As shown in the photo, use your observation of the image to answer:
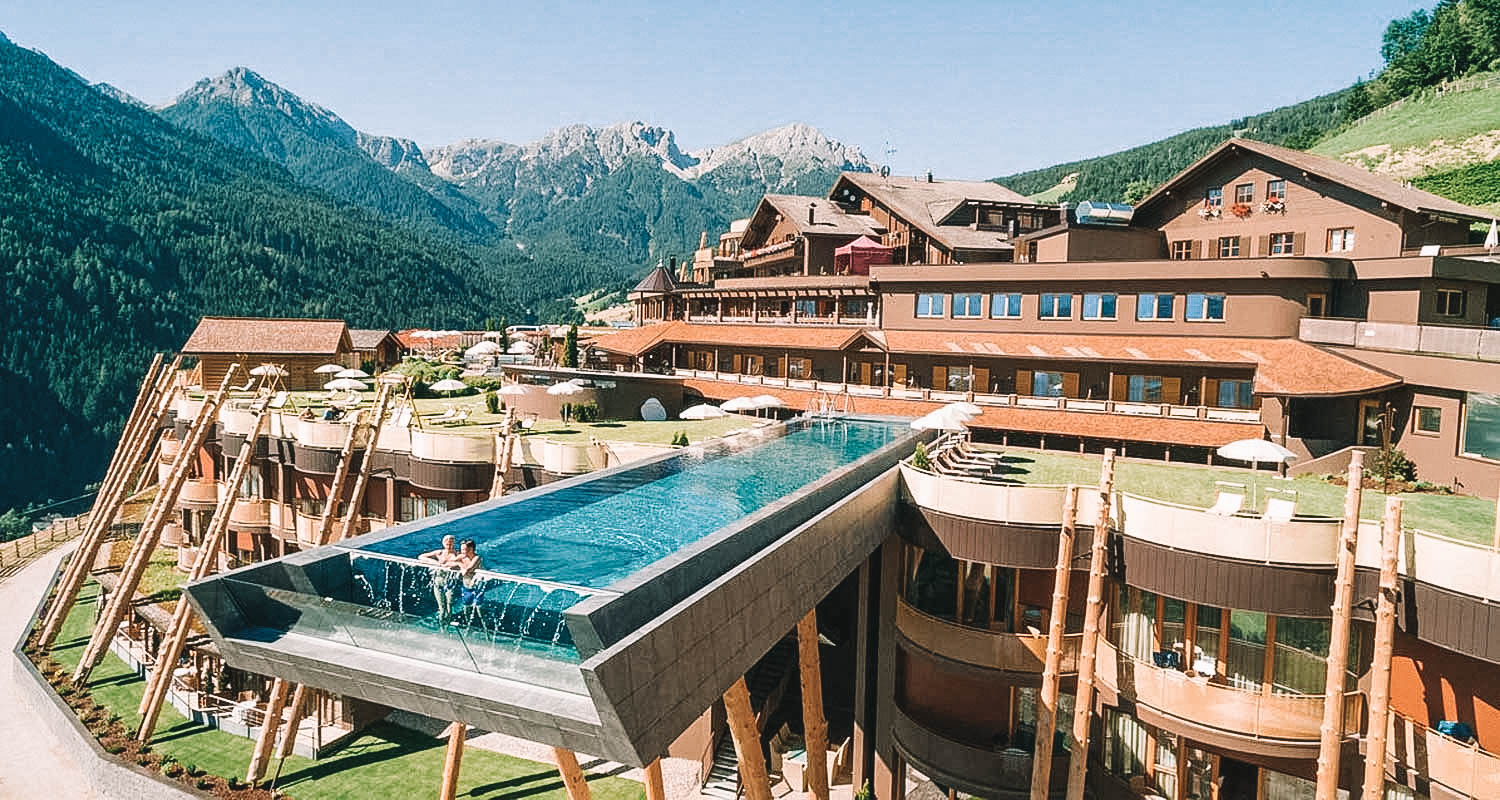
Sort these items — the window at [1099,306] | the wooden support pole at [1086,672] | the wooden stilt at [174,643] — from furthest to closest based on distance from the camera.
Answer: the window at [1099,306] < the wooden stilt at [174,643] < the wooden support pole at [1086,672]

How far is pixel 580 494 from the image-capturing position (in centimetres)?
1833

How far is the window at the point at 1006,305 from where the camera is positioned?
37.7m

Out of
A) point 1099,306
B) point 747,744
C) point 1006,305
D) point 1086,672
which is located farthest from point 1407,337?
point 747,744

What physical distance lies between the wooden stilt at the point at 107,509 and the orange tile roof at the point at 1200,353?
115ft

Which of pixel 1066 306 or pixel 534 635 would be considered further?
pixel 1066 306

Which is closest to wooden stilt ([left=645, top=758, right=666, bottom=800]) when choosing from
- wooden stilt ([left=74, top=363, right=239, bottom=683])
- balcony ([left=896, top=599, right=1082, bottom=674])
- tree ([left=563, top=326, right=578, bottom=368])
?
balcony ([left=896, top=599, right=1082, bottom=674])

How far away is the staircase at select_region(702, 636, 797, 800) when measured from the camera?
23703 mm

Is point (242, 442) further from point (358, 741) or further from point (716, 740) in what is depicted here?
point (716, 740)

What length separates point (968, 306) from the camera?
39.3 meters

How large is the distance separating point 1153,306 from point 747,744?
27.9 metres

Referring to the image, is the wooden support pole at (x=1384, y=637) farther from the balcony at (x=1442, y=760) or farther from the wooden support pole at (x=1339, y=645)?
the balcony at (x=1442, y=760)

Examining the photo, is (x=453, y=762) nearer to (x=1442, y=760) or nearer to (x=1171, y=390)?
(x=1442, y=760)

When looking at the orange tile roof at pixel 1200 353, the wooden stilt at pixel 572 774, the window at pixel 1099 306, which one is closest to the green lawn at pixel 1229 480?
the orange tile roof at pixel 1200 353

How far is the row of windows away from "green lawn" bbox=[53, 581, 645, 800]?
25941 mm
